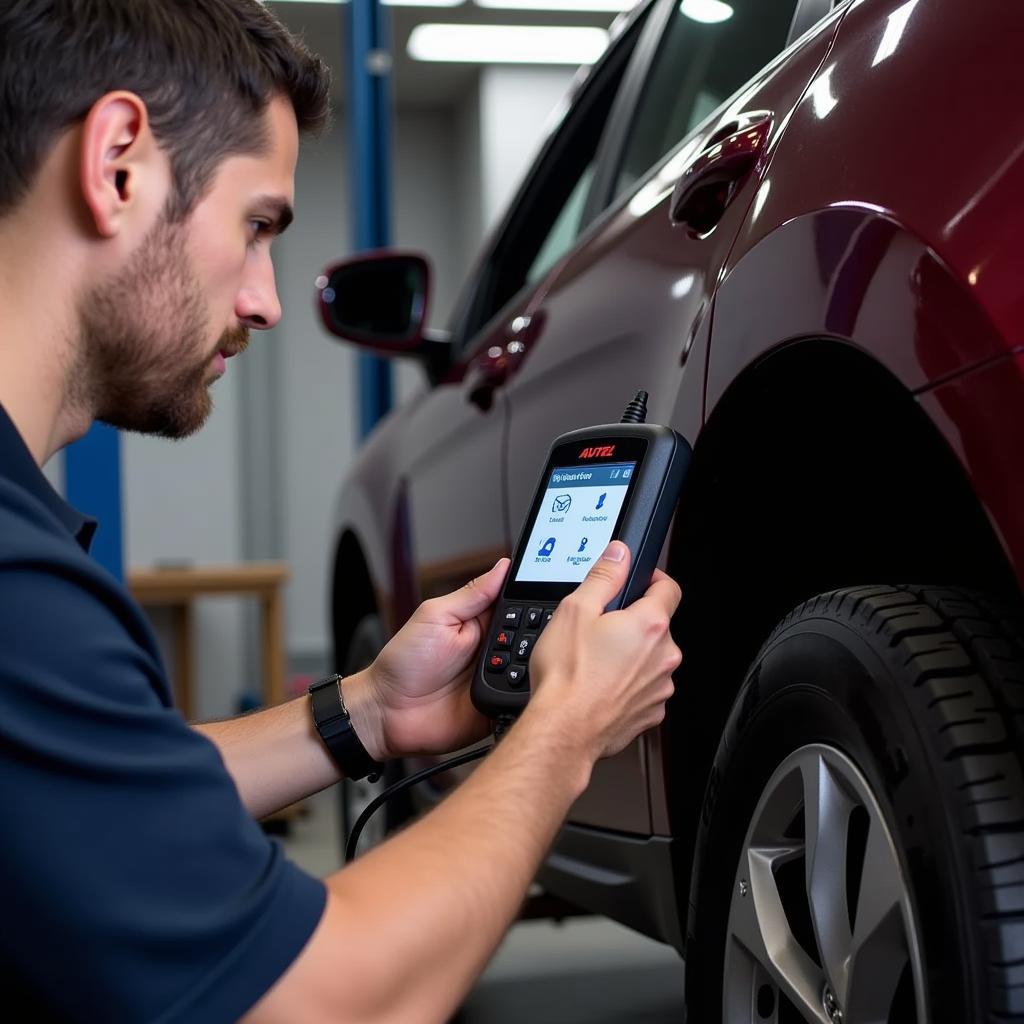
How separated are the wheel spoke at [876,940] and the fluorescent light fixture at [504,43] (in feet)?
20.8

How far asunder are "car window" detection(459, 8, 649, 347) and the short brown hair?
91 centimetres

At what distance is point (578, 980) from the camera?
2.42 metres

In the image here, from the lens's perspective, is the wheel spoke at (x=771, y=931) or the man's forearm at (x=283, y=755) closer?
the wheel spoke at (x=771, y=931)

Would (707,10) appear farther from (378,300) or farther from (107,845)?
(107,845)

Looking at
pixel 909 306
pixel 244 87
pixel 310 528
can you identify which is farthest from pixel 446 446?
pixel 310 528

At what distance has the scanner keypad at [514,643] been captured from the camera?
1038 mm

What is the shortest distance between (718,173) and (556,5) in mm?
5788

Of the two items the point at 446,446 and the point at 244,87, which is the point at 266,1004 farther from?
the point at 446,446

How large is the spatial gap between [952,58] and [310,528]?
656 centimetres

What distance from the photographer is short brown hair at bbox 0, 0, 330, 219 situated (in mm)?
827

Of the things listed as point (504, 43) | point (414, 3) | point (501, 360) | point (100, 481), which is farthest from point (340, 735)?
point (504, 43)

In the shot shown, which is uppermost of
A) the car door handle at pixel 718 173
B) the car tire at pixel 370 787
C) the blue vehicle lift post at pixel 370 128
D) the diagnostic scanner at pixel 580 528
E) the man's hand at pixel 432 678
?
the blue vehicle lift post at pixel 370 128

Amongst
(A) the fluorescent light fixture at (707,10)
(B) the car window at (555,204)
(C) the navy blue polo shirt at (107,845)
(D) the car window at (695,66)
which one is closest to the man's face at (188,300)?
(C) the navy blue polo shirt at (107,845)

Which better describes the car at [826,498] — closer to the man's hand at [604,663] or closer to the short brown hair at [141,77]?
the man's hand at [604,663]
